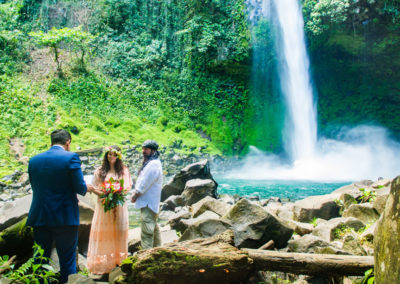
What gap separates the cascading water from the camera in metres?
20.4

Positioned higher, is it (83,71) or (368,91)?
(83,71)

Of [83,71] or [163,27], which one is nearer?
[83,71]

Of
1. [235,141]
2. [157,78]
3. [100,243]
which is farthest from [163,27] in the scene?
[100,243]

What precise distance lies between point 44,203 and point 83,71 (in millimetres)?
18336

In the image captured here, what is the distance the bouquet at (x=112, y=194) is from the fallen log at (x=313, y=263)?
1735mm

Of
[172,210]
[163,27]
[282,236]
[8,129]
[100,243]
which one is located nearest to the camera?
[100,243]

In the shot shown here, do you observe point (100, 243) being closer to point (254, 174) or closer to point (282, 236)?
point (282, 236)

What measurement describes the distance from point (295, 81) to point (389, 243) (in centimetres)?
2087

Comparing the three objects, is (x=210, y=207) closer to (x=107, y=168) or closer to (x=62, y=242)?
(x=107, y=168)

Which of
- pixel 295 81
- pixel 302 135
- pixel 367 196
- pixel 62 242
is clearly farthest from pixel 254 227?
pixel 295 81

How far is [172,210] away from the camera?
8438 millimetres

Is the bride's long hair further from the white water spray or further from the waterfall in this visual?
the waterfall

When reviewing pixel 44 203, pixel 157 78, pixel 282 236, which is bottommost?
pixel 282 236

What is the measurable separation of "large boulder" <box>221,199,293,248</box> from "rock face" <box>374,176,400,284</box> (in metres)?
1.90
